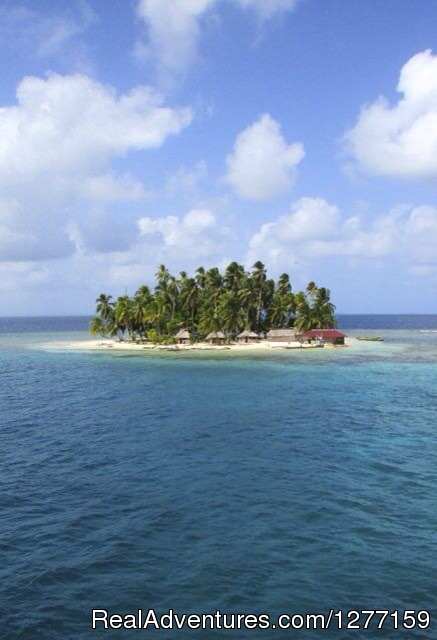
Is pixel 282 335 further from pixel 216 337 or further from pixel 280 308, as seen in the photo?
pixel 216 337

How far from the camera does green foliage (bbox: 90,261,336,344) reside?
8838cm

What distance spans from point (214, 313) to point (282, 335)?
16.0m

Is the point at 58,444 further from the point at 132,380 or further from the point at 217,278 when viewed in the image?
the point at 217,278

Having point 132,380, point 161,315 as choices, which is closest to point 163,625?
point 132,380

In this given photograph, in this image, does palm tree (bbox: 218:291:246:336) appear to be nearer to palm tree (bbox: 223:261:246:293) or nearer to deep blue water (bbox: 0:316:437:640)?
palm tree (bbox: 223:261:246:293)

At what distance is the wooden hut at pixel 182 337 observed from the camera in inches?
3465

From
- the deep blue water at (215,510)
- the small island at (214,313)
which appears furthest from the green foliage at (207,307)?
the deep blue water at (215,510)

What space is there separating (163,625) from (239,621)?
70.5 inches

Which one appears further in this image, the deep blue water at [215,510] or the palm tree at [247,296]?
the palm tree at [247,296]

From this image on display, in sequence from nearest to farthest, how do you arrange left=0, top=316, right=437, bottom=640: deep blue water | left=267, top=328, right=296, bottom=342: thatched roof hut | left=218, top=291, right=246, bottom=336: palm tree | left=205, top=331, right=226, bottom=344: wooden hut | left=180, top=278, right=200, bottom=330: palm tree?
left=0, top=316, right=437, bottom=640: deep blue water
left=218, top=291, right=246, bottom=336: palm tree
left=205, top=331, right=226, bottom=344: wooden hut
left=180, top=278, right=200, bottom=330: palm tree
left=267, top=328, right=296, bottom=342: thatched roof hut

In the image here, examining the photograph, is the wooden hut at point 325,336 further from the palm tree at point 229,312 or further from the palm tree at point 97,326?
the palm tree at point 97,326

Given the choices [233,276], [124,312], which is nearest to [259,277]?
[233,276]

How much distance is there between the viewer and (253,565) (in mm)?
13492

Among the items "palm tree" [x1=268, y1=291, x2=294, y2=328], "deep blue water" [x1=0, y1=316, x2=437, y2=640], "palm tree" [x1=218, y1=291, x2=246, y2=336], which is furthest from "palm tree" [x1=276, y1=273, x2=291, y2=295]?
"deep blue water" [x1=0, y1=316, x2=437, y2=640]
